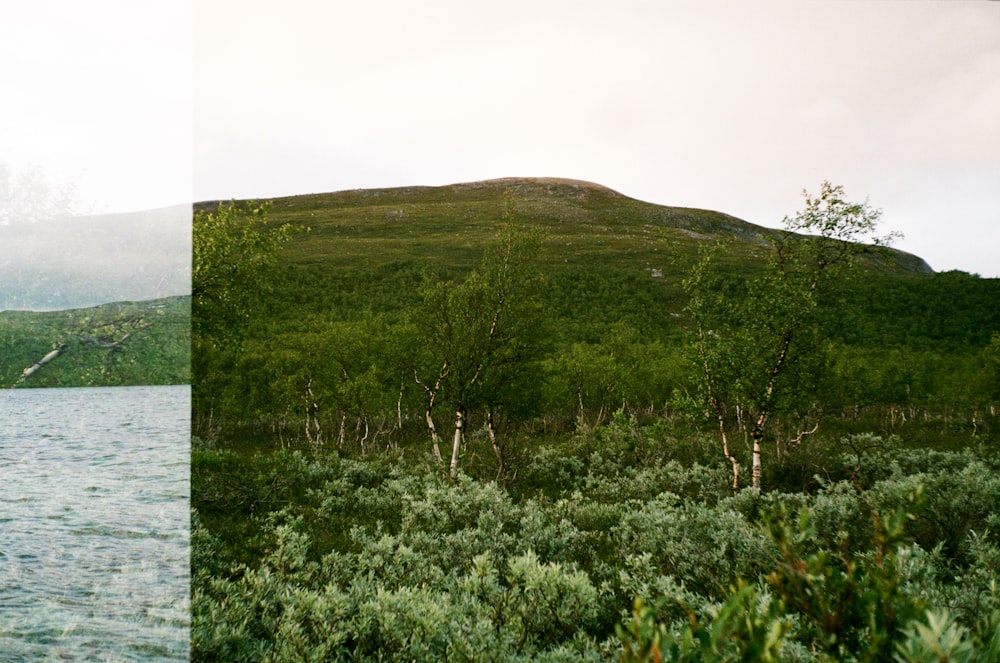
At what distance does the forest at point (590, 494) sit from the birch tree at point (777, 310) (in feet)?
0.27

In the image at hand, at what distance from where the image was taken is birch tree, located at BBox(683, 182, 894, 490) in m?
16.8

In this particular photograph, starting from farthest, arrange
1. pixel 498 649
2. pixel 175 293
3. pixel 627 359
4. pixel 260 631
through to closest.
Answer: pixel 627 359 < pixel 175 293 < pixel 260 631 < pixel 498 649

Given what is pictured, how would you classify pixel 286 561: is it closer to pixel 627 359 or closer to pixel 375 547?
pixel 375 547

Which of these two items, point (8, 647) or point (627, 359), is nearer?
point (8, 647)

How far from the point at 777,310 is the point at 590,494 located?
1050cm

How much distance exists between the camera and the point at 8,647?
4.61m

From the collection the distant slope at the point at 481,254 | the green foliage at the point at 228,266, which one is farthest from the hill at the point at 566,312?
the green foliage at the point at 228,266

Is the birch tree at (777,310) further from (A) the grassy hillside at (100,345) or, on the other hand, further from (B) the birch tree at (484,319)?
(A) the grassy hillside at (100,345)

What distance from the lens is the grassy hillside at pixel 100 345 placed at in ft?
21.4

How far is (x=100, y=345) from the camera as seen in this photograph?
848 centimetres

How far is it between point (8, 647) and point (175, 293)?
292 inches

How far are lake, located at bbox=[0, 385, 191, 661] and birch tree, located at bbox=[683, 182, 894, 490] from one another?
672 inches

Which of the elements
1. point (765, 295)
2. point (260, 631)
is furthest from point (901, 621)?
point (765, 295)

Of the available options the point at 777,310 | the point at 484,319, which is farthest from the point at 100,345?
the point at 777,310
